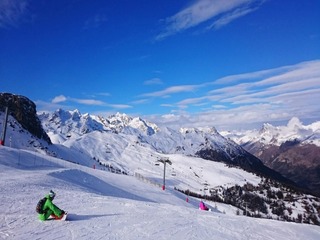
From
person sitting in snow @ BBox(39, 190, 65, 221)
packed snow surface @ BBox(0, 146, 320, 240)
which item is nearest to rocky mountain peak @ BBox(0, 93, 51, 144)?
packed snow surface @ BBox(0, 146, 320, 240)

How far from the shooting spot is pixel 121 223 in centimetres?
1889

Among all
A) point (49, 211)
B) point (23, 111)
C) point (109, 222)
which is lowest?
point (109, 222)

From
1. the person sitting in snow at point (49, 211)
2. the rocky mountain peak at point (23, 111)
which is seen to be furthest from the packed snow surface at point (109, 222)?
the rocky mountain peak at point (23, 111)

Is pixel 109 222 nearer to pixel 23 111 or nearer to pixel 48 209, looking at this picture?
pixel 48 209

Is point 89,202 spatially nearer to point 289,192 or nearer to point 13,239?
point 13,239

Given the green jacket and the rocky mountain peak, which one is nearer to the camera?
the green jacket

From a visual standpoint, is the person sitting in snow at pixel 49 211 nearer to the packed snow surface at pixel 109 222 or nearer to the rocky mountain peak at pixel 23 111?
the packed snow surface at pixel 109 222

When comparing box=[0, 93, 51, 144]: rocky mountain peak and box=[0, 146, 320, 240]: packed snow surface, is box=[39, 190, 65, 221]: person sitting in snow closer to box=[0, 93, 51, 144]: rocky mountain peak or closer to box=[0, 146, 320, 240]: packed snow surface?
box=[0, 146, 320, 240]: packed snow surface

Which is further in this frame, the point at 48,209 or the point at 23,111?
the point at 23,111

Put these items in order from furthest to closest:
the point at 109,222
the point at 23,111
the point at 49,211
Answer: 1. the point at 23,111
2. the point at 109,222
3. the point at 49,211

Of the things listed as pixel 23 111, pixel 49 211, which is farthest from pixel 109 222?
pixel 23 111

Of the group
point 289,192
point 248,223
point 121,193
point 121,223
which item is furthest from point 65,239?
point 289,192

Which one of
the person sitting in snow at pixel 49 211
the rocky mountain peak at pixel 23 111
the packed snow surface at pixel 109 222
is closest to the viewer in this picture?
the packed snow surface at pixel 109 222

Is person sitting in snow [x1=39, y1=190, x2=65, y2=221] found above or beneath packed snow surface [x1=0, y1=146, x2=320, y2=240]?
above
